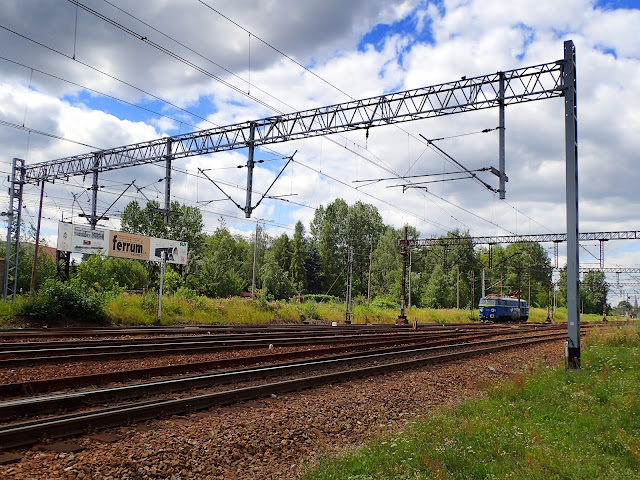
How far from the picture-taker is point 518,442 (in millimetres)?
6449

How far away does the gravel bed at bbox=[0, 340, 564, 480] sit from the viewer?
535cm

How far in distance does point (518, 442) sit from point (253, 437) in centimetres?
333

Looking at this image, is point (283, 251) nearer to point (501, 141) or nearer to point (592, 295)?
point (592, 295)

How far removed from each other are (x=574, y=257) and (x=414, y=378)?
537cm

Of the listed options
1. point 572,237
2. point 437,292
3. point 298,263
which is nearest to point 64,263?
point 572,237

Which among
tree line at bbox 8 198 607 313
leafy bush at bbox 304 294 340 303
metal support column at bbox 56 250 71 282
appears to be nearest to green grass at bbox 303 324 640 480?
metal support column at bbox 56 250 71 282

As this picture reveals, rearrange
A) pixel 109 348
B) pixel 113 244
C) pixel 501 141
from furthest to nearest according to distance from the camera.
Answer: pixel 113 244, pixel 501 141, pixel 109 348

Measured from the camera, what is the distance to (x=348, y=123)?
20234mm

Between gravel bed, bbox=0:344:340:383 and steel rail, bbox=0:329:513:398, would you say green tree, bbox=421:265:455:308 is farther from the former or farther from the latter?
gravel bed, bbox=0:344:340:383

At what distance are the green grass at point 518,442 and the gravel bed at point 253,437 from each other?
637 mm

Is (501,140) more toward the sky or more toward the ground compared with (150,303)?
more toward the sky

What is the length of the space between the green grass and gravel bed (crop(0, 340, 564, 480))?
64 centimetres

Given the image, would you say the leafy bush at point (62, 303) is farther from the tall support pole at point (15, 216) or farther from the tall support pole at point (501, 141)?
the tall support pole at point (501, 141)

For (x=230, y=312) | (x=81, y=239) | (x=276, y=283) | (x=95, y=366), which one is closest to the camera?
(x=95, y=366)
